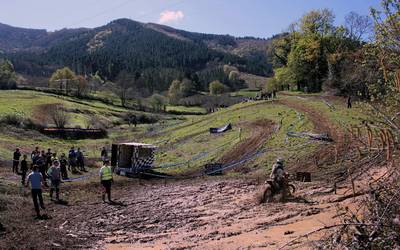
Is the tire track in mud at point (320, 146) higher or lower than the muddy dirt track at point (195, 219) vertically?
higher

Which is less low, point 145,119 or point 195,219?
point 195,219

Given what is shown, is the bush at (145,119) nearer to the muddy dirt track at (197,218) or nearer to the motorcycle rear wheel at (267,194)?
the muddy dirt track at (197,218)

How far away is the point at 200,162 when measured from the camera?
3503 cm

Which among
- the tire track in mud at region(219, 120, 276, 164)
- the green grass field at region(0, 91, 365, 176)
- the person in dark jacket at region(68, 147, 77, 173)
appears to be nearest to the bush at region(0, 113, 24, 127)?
the green grass field at region(0, 91, 365, 176)

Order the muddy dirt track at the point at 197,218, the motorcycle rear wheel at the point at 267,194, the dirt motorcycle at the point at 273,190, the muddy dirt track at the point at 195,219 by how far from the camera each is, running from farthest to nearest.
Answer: the motorcycle rear wheel at the point at 267,194 < the dirt motorcycle at the point at 273,190 < the muddy dirt track at the point at 195,219 < the muddy dirt track at the point at 197,218

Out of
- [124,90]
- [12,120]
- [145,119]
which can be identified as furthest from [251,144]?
[124,90]

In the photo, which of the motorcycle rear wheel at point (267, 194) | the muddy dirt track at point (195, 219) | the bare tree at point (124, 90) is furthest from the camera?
the bare tree at point (124, 90)

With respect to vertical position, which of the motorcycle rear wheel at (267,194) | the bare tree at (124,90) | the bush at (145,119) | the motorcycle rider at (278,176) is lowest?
the bush at (145,119)

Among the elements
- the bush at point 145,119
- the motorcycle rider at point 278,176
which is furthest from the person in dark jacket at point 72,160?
the bush at point 145,119

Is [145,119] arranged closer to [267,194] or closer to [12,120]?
[12,120]

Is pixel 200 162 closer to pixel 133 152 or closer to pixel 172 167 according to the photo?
pixel 172 167

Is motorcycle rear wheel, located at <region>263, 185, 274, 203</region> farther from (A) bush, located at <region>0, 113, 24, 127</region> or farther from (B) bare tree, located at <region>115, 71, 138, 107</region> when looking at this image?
(B) bare tree, located at <region>115, 71, 138, 107</region>

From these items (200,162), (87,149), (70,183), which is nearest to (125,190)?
(70,183)

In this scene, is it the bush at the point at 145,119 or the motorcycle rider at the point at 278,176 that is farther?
the bush at the point at 145,119
